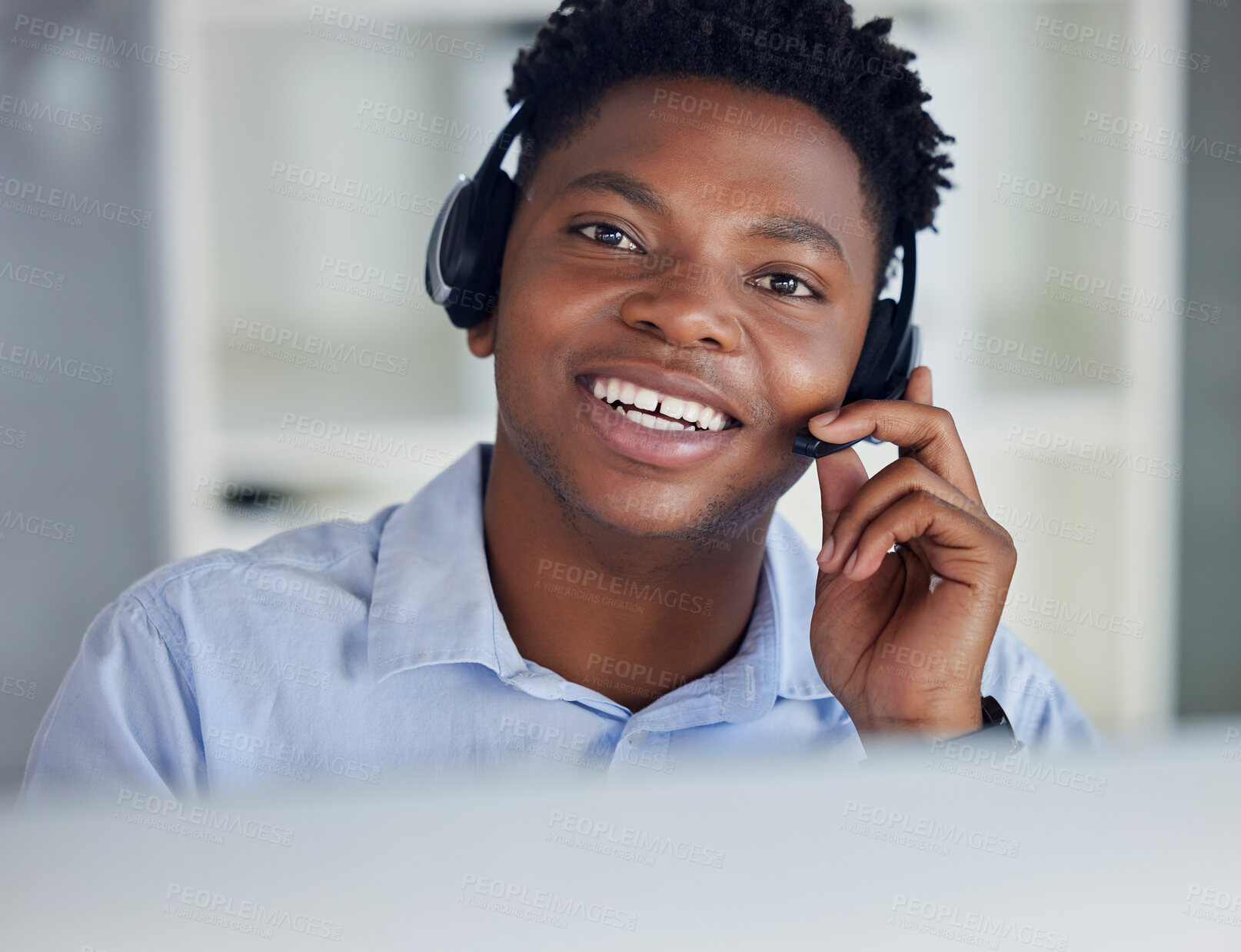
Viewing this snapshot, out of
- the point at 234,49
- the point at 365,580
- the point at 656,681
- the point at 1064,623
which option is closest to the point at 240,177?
the point at 234,49

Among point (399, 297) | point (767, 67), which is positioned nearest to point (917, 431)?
point (767, 67)

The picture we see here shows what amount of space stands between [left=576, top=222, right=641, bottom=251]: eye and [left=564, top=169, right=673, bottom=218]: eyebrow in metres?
0.04

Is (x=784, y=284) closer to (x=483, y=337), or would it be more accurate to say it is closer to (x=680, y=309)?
(x=680, y=309)

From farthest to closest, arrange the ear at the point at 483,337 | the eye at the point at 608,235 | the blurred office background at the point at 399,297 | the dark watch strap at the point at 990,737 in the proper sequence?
1. the blurred office background at the point at 399,297
2. the ear at the point at 483,337
3. the eye at the point at 608,235
4. the dark watch strap at the point at 990,737

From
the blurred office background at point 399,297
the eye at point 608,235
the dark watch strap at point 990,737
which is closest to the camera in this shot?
the dark watch strap at point 990,737

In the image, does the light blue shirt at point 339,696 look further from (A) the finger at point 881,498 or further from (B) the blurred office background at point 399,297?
(B) the blurred office background at point 399,297

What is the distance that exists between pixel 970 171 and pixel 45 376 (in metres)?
2.40

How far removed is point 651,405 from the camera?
1.08 metres

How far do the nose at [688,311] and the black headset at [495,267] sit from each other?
23cm

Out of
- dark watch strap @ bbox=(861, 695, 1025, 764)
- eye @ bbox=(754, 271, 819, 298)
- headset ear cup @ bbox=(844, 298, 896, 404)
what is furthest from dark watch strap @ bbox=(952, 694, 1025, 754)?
eye @ bbox=(754, 271, 819, 298)

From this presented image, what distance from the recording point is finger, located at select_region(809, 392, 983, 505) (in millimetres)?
1087

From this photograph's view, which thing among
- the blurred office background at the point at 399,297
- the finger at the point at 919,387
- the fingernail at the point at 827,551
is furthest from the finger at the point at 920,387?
the blurred office background at the point at 399,297

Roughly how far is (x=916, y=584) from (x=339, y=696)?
63 cm

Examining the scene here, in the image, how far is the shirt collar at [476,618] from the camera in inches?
42.1
